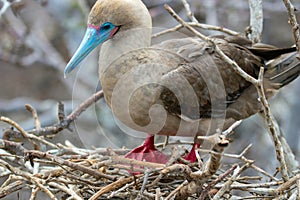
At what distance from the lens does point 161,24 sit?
9148 mm

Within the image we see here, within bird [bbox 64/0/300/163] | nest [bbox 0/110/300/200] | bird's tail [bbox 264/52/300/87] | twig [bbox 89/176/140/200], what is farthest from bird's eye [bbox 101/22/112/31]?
→ bird's tail [bbox 264/52/300/87]

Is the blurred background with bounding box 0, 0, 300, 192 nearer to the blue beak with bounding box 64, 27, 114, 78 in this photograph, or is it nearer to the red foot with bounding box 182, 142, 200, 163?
the red foot with bounding box 182, 142, 200, 163

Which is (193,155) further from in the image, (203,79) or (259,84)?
(259,84)

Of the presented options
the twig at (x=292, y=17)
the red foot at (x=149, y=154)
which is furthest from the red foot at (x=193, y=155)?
the twig at (x=292, y=17)

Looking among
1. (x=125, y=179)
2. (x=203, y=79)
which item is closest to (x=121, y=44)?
(x=203, y=79)

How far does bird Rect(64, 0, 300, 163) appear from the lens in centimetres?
450

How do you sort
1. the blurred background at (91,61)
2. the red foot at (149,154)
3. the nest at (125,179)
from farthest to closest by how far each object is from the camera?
the blurred background at (91,61)
the red foot at (149,154)
the nest at (125,179)

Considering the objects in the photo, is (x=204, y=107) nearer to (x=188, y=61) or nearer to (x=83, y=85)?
(x=188, y=61)

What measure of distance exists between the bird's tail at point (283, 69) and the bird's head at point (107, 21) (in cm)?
114

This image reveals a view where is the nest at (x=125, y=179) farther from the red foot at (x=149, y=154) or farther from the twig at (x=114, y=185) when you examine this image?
the red foot at (x=149, y=154)

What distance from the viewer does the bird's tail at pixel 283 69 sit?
17.2 ft

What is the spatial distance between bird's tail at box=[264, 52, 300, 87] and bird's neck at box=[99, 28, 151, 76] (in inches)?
44.4

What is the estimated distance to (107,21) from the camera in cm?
462

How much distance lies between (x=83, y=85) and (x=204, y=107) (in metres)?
5.17
